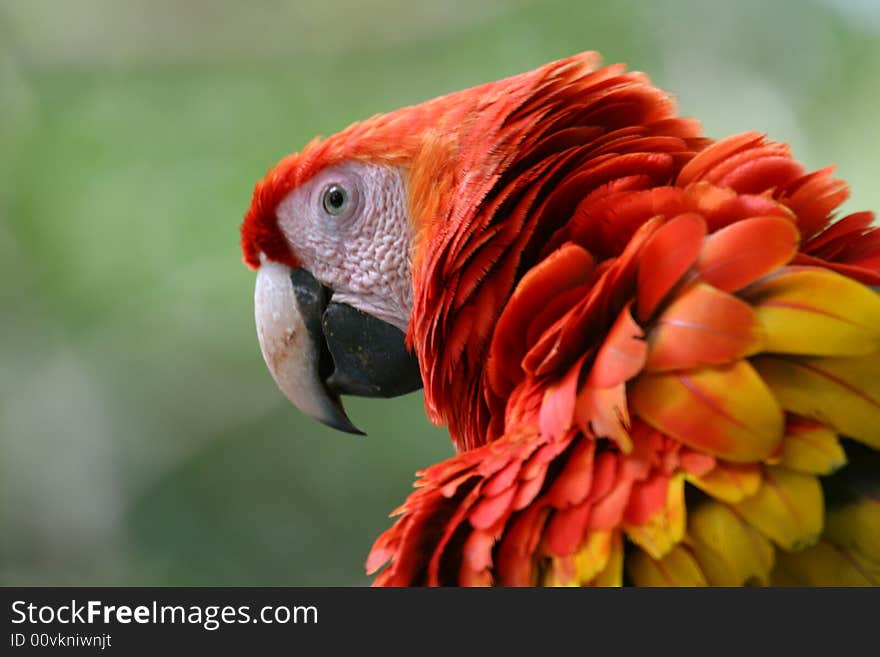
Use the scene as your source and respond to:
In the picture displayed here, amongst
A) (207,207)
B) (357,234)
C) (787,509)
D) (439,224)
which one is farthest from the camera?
(207,207)

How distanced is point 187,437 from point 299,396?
3.10 feet

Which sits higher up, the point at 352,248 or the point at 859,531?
the point at 352,248

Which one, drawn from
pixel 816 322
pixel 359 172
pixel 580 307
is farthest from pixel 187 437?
pixel 816 322

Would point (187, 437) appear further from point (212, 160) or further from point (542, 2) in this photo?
point (542, 2)

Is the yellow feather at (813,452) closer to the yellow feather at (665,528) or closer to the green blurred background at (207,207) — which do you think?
the yellow feather at (665,528)

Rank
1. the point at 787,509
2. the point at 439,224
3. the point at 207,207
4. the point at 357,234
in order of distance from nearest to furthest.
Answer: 1. the point at 787,509
2. the point at 439,224
3. the point at 357,234
4. the point at 207,207

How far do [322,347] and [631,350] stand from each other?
0.44 m

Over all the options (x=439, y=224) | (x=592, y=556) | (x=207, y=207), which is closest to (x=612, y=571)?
(x=592, y=556)

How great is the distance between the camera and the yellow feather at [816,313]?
0.52m

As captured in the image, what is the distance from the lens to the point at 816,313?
1.74 ft

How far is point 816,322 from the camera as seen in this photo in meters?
0.53

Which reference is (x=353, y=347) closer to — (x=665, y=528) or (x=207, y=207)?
(x=665, y=528)

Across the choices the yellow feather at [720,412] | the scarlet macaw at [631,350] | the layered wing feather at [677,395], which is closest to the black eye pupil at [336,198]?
the scarlet macaw at [631,350]

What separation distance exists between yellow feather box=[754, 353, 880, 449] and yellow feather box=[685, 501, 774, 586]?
0.08 meters
